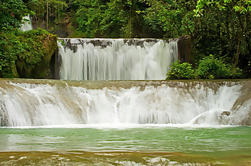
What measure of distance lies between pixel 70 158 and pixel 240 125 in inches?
283

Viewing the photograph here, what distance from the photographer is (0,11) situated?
12359 mm

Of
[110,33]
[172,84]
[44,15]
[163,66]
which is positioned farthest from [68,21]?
[172,84]

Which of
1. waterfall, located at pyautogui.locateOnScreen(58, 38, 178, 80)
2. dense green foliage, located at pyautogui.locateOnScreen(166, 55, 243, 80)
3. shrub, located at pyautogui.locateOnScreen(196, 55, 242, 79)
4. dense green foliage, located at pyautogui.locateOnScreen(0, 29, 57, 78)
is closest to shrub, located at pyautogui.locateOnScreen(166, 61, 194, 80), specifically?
dense green foliage, located at pyautogui.locateOnScreen(166, 55, 243, 80)

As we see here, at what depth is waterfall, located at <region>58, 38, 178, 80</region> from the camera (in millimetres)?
16047

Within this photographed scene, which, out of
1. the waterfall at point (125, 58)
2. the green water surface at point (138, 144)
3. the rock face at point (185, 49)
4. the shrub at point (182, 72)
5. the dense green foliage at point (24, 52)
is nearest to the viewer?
the green water surface at point (138, 144)

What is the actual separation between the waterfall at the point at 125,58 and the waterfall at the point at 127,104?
200 inches

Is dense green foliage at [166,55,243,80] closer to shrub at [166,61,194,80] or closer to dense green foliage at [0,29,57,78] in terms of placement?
shrub at [166,61,194,80]

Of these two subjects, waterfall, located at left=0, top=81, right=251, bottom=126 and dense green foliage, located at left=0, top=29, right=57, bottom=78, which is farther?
dense green foliage, located at left=0, top=29, right=57, bottom=78

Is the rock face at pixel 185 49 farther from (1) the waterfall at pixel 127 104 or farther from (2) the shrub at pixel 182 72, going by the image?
(1) the waterfall at pixel 127 104

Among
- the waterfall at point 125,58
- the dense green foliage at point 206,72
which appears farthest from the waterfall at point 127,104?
the waterfall at point 125,58

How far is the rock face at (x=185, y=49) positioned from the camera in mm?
16297

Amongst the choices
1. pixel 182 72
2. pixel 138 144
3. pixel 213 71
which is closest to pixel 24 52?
pixel 182 72

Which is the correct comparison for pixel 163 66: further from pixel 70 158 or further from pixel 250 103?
pixel 70 158

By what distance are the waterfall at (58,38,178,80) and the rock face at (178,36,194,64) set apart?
23cm
